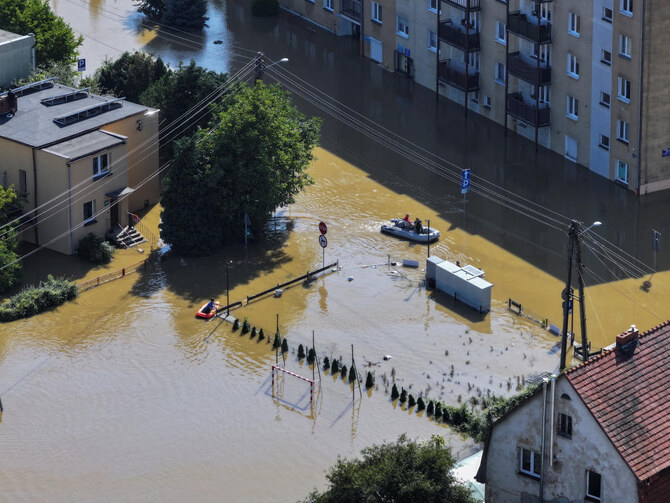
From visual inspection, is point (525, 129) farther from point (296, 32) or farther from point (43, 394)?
point (43, 394)

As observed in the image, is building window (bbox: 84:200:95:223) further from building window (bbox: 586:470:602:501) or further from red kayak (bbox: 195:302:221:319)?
building window (bbox: 586:470:602:501)

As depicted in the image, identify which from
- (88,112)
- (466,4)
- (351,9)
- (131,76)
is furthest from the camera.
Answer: (351,9)

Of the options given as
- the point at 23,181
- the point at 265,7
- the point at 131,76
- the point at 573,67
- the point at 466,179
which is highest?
the point at 573,67

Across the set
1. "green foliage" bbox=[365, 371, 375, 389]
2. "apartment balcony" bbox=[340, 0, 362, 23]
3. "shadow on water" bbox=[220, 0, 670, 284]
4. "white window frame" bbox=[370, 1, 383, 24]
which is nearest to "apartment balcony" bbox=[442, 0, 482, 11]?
"shadow on water" bbox=[220, 0, 670, 284]

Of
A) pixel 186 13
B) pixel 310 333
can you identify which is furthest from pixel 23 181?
pixel 186 13

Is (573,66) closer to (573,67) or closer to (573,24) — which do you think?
(573,67)

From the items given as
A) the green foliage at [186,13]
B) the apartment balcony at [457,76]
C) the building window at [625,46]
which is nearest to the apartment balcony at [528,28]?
the apartment balcony at [457,76]

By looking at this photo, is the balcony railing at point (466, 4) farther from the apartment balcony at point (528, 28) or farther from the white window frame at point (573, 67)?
the white window frame at point (573, 67)
